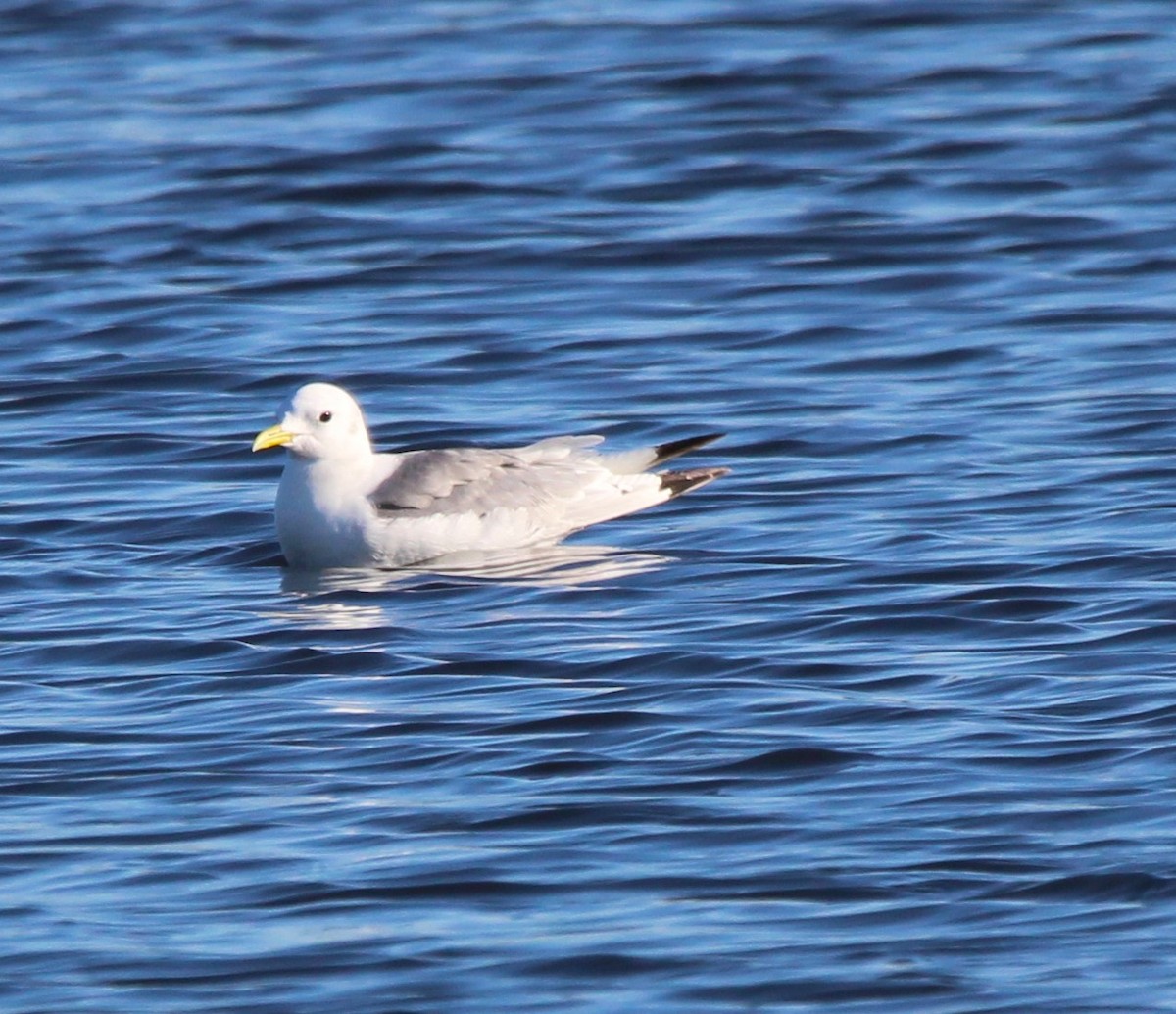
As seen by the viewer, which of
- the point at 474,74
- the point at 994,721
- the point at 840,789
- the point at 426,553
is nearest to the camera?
the point at 840,789

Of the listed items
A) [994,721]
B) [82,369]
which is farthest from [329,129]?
[994,721]

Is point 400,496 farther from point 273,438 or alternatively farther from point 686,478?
point 686,478

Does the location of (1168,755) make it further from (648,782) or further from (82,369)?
(82,369)

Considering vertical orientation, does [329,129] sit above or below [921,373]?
above

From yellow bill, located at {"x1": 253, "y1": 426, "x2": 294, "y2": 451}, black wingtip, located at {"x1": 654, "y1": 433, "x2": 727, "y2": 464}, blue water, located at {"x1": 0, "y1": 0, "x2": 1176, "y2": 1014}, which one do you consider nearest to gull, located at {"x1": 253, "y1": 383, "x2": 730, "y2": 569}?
yellow bill, located at {"x1": 253, "y1": 426, "x2": 294, "y2": 451}

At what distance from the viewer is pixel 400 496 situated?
37.1 feet

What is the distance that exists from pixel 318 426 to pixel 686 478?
5.31ft

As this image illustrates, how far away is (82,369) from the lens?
1507 centimetres

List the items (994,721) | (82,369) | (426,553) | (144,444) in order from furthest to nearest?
(82,369), (144,444), (426,553), (994,721)

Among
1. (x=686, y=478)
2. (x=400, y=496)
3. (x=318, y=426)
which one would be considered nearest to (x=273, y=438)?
(x=318, y=426)

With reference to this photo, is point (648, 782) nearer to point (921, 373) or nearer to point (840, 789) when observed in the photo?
point (840, 789)

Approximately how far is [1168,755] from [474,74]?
49.5ft

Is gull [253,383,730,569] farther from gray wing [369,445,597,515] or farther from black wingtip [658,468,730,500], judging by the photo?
black wingtip [658,468,730,500]

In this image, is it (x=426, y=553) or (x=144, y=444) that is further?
(x=144, y=444)
